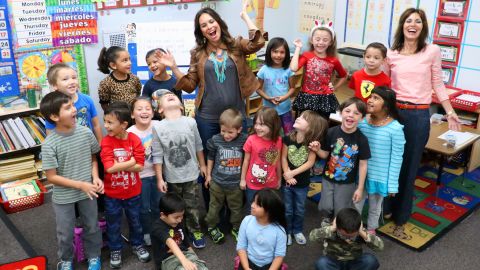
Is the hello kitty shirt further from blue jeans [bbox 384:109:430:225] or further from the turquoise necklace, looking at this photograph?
blue jeans [bbox 384:109:430:225]

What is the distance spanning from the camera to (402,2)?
4.73 metres

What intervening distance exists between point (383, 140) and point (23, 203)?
110 inches

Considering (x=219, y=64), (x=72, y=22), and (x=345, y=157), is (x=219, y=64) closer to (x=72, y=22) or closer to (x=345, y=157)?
(x=345, y=157)

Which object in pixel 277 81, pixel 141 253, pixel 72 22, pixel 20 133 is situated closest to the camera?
pixel 141 253

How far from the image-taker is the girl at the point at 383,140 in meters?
2.85

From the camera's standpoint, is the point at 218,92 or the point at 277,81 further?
the point at 277,81

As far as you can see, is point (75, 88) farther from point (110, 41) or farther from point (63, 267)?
point (110, 41)

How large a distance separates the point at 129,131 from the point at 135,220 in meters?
0.57

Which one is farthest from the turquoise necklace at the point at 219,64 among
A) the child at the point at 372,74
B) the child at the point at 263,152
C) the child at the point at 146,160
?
the child at the point at 372,74

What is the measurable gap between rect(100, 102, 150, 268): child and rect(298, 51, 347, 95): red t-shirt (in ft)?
4.67

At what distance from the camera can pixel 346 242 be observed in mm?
2559

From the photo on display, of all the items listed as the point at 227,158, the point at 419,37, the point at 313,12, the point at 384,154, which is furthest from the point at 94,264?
the point at 313,12

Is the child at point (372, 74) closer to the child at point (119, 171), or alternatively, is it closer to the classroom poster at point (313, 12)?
the child at point (119, 171)

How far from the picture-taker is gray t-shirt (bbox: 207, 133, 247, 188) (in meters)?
2.96
